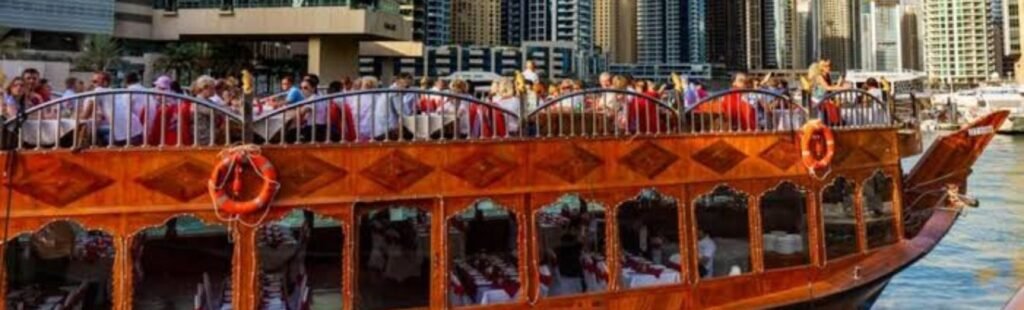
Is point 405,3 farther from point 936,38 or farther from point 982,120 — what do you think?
point 936,38

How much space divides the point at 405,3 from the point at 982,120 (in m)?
99.2

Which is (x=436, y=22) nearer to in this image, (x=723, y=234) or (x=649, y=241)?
(x=723, y=234)

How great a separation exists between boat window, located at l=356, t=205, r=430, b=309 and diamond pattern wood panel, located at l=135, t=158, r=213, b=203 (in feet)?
7.02

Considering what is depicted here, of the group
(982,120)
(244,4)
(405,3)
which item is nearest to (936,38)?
(405,3)

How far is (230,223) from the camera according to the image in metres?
6.40

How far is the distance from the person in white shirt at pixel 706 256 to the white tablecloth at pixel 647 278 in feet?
1.31

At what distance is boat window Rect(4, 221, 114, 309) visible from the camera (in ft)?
26.5

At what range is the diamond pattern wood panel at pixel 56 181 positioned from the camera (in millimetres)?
A: 5895

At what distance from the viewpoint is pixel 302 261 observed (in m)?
9.49

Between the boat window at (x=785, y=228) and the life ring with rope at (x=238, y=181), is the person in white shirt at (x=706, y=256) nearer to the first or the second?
the boat window at (x=785, y=228)

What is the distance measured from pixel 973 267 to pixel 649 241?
11944mm

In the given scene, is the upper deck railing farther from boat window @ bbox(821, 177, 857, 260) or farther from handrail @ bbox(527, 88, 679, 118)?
boat window @ bbox(821, 177, 857, 260)

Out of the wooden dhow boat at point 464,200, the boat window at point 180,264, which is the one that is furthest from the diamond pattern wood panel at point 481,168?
the boat window at point 180,264

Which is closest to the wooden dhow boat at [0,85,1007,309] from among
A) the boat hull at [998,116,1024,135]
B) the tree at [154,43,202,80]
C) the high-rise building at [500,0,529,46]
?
the tree at [154,43,202,80]
